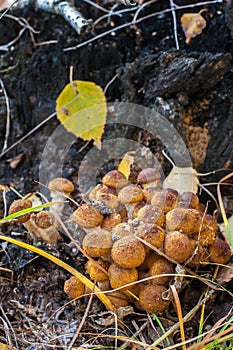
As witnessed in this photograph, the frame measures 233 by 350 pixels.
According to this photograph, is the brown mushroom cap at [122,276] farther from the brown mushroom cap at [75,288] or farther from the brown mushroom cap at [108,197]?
the brown mushroom cap at [108,197]

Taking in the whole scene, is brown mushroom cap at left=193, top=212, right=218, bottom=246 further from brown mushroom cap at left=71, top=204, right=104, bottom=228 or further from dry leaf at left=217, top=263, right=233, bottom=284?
brown mushroom cap at left=71, top=204, right=104, bottom=228

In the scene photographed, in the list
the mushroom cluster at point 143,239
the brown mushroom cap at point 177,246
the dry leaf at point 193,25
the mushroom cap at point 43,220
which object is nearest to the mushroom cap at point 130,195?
the mushroom cluster at point 143,239

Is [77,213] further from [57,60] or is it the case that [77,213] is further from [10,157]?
[57,60]

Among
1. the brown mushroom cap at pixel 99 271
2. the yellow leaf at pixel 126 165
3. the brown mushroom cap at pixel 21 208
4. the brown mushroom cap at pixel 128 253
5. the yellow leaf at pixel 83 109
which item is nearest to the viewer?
the brown mushroom cap at pixel 128 253

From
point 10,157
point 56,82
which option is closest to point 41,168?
point 10,157

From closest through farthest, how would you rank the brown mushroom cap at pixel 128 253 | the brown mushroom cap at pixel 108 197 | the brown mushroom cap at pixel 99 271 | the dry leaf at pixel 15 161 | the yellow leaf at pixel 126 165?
the brown mushroom cap at pixel 128 253 < the brown mushroom cap at pixel 99 271 < the brown mushroom cap at pixel 108 197 < the yellow leaf at pixel 126 165 < the dry leaf at pixel 15 161
